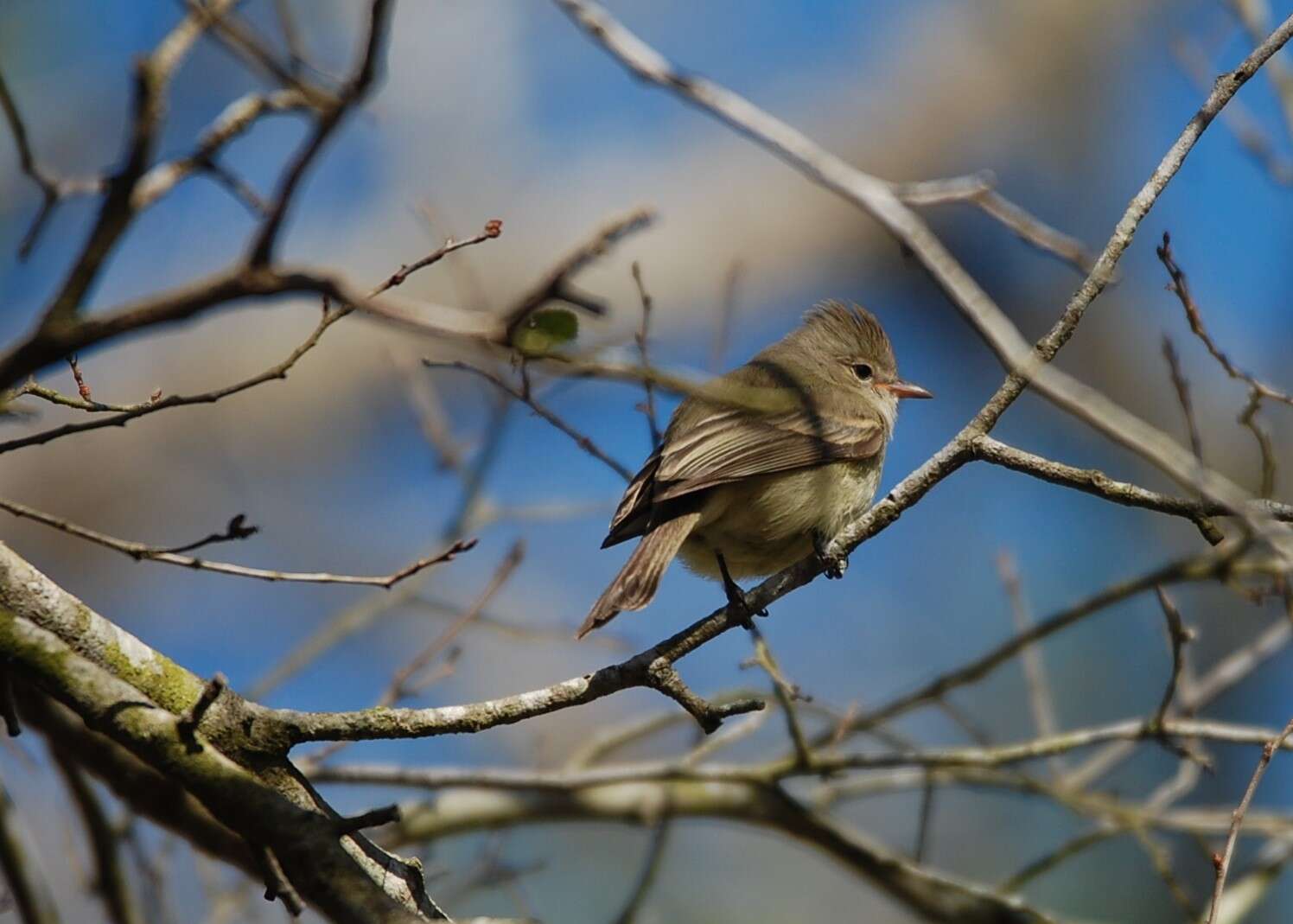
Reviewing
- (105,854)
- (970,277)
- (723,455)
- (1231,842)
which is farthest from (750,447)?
(105,854)

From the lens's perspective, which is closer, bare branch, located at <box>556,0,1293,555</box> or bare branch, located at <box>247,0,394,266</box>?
bare branch, located at <box>247,0,394,266</box>

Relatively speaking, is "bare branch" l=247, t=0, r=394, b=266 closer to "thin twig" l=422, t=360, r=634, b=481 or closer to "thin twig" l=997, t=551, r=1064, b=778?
"thin twig" l=422, t=360, r=634, b=481

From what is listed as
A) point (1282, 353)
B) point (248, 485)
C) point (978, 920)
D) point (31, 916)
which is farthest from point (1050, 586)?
point (31, 916)

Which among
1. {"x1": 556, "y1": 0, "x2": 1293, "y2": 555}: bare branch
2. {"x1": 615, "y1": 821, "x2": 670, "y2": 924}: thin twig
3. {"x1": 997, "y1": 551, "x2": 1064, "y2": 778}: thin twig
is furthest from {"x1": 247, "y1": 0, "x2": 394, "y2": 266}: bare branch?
{"x1": 997, "y1": 551, "x2": 1064, "y2": 778}: thin twig

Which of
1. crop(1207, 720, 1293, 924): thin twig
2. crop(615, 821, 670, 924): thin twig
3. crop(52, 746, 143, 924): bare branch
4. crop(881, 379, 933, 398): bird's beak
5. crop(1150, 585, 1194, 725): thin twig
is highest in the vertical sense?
crop(881, 379, 933, 398): bird's beak

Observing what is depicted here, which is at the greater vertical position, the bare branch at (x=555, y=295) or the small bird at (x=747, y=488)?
the small bird at (x=747, y=488)

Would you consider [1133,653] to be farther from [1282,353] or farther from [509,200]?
[509,200]

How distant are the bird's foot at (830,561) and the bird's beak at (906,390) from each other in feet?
4.06

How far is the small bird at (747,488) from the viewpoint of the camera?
13.7 feet

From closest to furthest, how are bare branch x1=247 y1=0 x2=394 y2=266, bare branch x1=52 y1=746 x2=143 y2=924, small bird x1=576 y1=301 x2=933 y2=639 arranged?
bare branch x1=247 y1=0 x2=394 y2=266 → bare branch x1=52 y1=746 x2=143 y2=924 → small bird x1=576 y1=301 x2=933 y2=639

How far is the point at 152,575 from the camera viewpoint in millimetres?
7906

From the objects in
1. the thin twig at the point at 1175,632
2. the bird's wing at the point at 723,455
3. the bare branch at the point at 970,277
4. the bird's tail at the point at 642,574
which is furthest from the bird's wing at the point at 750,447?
the thin twig at the point at 1175,632

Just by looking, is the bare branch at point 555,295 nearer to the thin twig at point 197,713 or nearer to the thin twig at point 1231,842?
the thin twig at point 197,713

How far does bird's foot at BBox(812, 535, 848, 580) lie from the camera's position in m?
3.40
